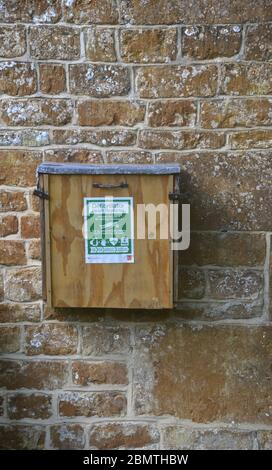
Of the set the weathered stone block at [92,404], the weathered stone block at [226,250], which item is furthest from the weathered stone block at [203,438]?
the weathered stone block at [226,250]

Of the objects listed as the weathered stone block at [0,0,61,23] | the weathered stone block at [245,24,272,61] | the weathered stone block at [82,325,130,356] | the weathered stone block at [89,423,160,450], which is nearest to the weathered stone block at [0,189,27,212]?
the weathered stone block at [82,325,130,356]

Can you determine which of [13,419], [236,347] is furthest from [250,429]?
[13,419]

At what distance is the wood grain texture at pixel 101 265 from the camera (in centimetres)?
268

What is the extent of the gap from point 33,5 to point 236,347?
216 centimetres

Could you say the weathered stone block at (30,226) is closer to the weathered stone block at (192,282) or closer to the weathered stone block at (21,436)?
the weathered stone block at (192,282)

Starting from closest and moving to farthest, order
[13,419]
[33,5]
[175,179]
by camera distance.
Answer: [175,179] < [33,5] < [13,419]

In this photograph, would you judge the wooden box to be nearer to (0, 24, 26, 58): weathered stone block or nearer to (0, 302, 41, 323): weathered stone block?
(0, 302, 41, 323): weathered stone block

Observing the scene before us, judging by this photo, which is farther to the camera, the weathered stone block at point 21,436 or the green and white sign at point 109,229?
the weathered stone block at point 21,436

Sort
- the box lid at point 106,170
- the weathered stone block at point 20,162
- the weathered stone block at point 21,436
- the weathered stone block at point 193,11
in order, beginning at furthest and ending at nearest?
1. the weathered stone block at point 21,436
2. the weathered stone block at point 20,162
3. the weathered stone block at point 193,11
4. the box lid at point 106,170

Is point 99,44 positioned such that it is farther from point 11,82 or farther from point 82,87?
point 11,82

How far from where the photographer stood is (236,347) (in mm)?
2992

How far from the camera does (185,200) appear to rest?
294cm

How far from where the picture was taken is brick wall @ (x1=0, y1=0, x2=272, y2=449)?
287 centimetres

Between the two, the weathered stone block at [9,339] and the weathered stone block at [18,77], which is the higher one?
the weathered stone block at [18,77]
